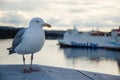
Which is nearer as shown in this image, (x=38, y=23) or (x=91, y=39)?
(x=38, y=23)

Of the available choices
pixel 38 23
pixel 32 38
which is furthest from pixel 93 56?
pixel 32 38

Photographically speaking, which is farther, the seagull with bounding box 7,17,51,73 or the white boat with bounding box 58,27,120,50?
the white boat with bounding box 58,27,120,50

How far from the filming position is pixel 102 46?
6172 cm

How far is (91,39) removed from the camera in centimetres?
6147

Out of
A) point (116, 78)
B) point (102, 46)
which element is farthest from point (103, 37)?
point (116, 78)

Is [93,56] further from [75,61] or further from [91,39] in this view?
[91,39]

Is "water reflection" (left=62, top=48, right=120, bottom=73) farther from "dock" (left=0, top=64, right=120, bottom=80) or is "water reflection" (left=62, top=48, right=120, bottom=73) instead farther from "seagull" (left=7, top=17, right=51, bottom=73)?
"seagull" (left=7, top=17, right=51, bottom=73)

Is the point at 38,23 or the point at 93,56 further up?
the point at 38,23

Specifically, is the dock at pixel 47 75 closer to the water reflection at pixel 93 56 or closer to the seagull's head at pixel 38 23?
the seagull's head at pixel 38 23

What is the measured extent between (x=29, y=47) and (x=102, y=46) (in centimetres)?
5725

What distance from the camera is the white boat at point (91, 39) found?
59.9 meters

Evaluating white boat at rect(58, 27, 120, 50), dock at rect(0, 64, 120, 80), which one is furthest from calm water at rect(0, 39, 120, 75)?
Result: dock at rect(0, 64, 120, 80)

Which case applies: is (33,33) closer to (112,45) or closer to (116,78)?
(116,78)

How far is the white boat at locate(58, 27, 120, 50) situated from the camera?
197ft
